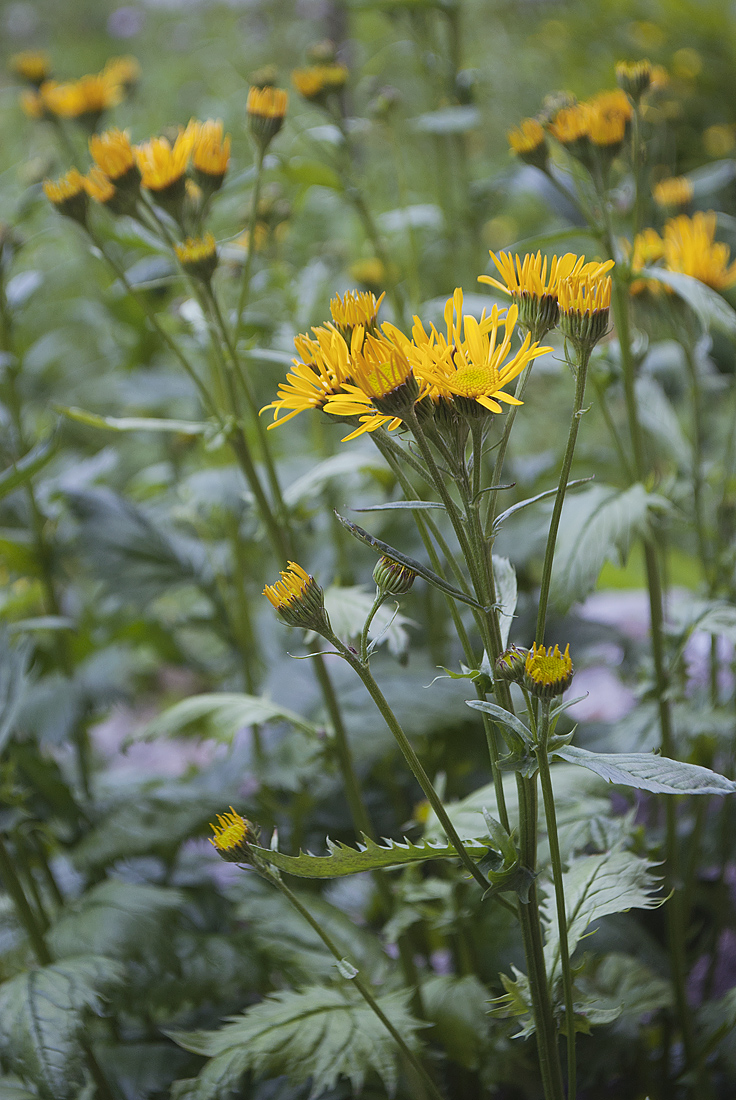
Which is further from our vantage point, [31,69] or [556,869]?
[31,69]

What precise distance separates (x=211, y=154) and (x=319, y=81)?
389 mm

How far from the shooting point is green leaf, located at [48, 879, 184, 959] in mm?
1023

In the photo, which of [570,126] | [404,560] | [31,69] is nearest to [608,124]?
[570,126]

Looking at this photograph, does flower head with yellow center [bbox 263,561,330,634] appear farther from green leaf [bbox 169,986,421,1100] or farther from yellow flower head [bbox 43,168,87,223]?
yellow flower head [bbox 43,168,87,223]

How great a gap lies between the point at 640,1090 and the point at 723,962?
0.31 metres

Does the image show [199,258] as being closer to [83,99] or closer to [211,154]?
[211,154]

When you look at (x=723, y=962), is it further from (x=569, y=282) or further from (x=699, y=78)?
(x=699, y=78)

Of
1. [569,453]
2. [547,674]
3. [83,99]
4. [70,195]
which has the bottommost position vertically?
[547,674]

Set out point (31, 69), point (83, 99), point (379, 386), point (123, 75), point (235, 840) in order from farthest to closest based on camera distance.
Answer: point (123, 75) < point (31, 69) < point (83, 99) < point (235, 840) < point (379, 386)

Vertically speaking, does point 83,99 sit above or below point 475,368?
above

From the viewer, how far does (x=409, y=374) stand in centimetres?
55

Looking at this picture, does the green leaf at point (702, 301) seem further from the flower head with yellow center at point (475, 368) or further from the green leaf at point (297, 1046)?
the green leaf at point (297, 1046)

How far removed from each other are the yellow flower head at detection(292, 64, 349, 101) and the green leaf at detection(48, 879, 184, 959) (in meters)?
1.07

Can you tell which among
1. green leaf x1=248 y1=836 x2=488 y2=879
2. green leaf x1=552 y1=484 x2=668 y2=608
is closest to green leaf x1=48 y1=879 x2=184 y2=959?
green leaf x1=248 y1=836 x2=488 y2=879
